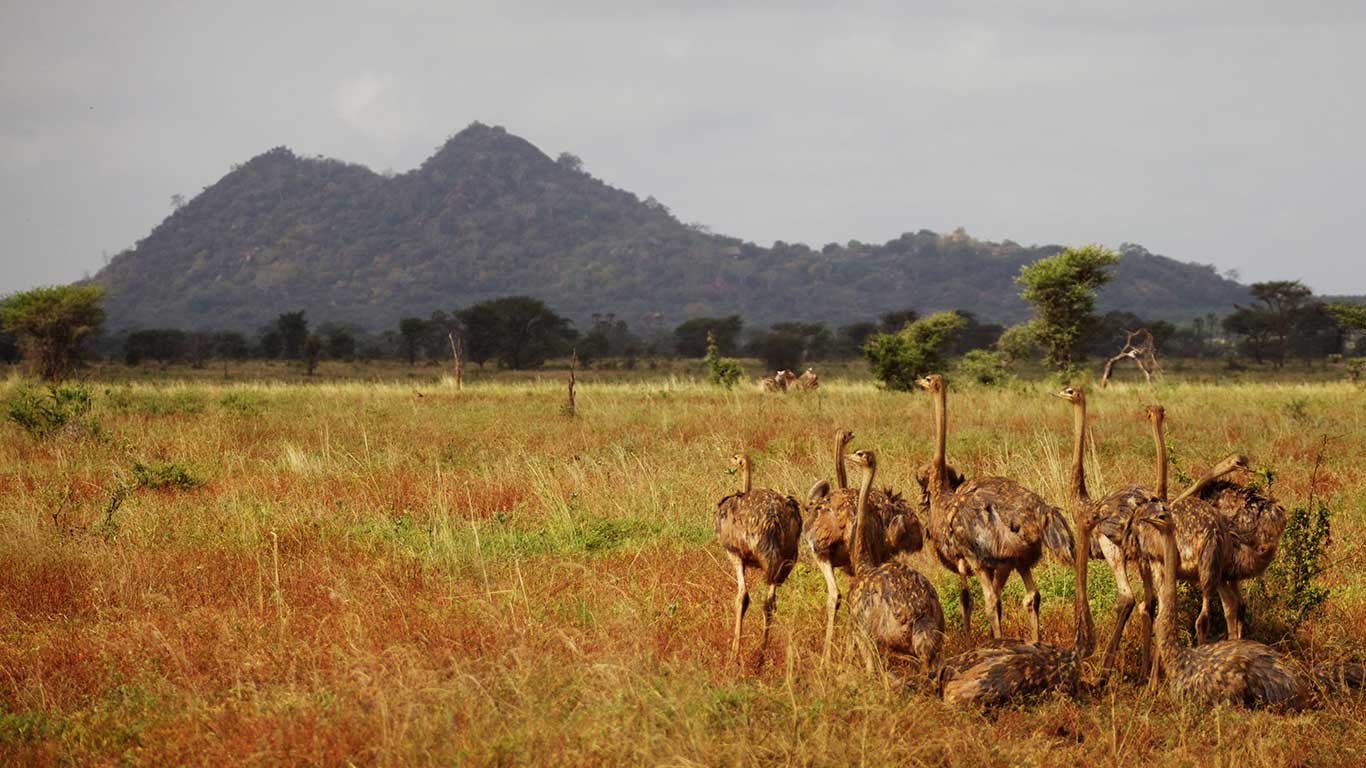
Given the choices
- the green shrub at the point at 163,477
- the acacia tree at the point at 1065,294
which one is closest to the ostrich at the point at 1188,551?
the green shrub at the point at 163,477

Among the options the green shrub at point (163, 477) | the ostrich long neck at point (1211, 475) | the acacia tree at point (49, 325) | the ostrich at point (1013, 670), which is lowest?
the ostrich at point (1013, 670)

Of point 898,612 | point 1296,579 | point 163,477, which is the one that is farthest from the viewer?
point 163,477

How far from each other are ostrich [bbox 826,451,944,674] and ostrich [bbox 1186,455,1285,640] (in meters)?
1.59

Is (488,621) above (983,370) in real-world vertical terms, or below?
below

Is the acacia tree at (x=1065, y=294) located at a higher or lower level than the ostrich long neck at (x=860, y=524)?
higher

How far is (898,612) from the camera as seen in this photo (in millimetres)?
4598

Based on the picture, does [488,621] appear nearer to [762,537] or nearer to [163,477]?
[762,537]

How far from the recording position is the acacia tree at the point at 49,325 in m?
31.8

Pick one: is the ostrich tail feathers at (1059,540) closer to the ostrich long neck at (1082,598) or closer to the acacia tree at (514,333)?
the ostrich long neck at (1082,598)

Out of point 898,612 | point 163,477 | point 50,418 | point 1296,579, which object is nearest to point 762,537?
point 898,612

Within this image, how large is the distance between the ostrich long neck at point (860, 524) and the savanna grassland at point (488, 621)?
0.49 metres

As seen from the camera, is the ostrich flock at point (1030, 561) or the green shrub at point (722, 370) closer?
the ostrich flock at point (1030, 561)

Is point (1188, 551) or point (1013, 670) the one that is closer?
point (1013, 670)

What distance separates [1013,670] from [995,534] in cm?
78
